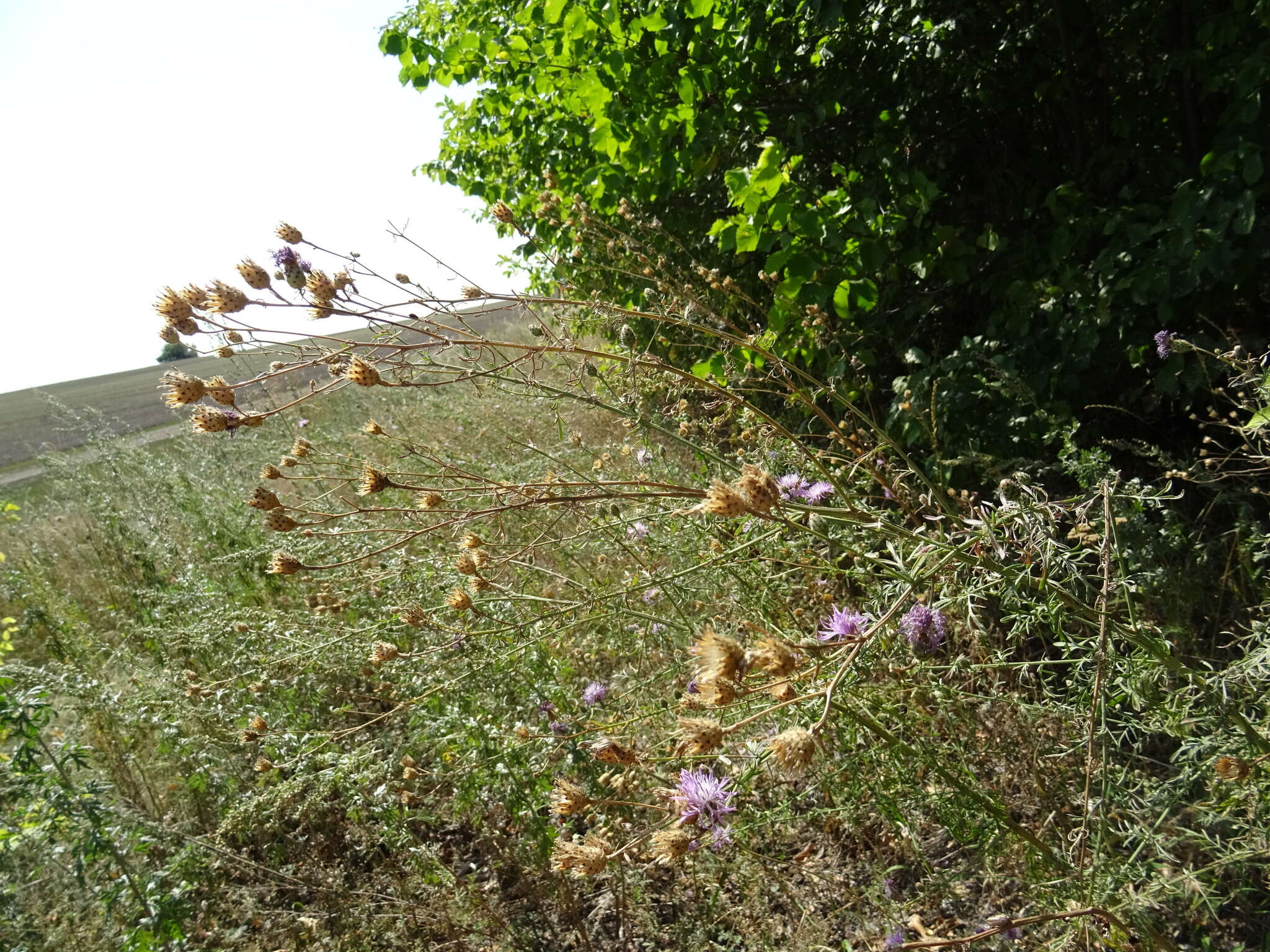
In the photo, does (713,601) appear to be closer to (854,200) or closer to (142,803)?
(854,200)

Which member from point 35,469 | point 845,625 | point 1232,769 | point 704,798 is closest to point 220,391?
point 704,798

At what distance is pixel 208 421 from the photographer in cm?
131

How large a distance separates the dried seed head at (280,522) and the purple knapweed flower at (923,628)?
1175mm

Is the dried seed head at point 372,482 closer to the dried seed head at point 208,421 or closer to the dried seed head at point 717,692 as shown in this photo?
the dried seed head at point 208,421

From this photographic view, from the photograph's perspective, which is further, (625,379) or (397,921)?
(397,921)

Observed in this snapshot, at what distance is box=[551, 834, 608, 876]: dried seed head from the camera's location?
104cm

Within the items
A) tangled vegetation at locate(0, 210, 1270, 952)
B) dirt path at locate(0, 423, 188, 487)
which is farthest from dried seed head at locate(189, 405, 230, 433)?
dirt path at locate(0, 423, 188, 487)

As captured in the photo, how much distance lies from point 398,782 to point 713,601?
1.09 meters

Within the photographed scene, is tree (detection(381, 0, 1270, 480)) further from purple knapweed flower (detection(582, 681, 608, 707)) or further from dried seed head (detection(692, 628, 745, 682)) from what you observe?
dried seed head (detection(692, 628, 745, 682))

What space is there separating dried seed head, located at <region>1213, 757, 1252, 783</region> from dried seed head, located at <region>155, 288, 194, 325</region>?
1954 mm

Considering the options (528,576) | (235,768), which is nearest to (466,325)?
(528,576)

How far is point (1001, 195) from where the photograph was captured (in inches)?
124

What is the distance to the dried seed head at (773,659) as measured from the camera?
853mm

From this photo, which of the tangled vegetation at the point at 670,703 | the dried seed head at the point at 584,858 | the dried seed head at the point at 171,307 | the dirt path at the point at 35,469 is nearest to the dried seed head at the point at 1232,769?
the tangled vegetation at the point at 670,703
